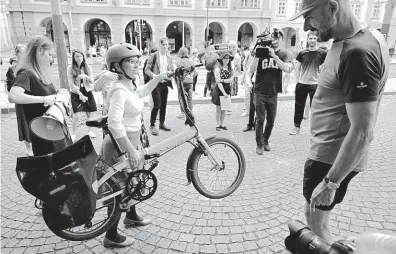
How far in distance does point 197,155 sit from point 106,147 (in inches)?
39.3

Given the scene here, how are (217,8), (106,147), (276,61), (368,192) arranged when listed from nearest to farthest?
(106,147) < (368,192) < (276,61) < (217,8)

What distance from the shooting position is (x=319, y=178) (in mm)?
2041

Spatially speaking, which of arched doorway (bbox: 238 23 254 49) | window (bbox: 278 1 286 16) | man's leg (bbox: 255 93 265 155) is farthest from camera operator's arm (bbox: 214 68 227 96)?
arched doorway (bbox: 238 23 254 49)

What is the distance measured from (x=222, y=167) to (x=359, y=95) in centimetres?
197

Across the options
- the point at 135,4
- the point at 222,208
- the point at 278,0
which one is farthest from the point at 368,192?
the point at 278,0

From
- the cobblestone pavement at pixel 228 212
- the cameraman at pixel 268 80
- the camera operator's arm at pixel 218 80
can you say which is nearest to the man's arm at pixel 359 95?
the cobblestone pavement at pixel 228 212

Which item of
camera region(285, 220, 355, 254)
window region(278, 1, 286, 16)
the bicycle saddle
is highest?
window region(278, 1, 286, 16)

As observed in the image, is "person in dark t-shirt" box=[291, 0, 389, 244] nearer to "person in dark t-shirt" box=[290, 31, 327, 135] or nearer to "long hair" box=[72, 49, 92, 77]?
"person in dark t-shirt" box=[290, 31, 327, 135]

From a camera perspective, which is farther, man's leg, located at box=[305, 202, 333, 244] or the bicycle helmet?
the bicycle helmet

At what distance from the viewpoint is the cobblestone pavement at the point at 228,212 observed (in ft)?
9.12

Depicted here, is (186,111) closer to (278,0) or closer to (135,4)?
(135,4)

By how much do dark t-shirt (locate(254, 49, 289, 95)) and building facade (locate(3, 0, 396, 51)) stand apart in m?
27.5

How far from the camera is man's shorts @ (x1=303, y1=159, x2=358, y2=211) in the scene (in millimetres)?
1991

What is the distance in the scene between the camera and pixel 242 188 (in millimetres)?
3949
